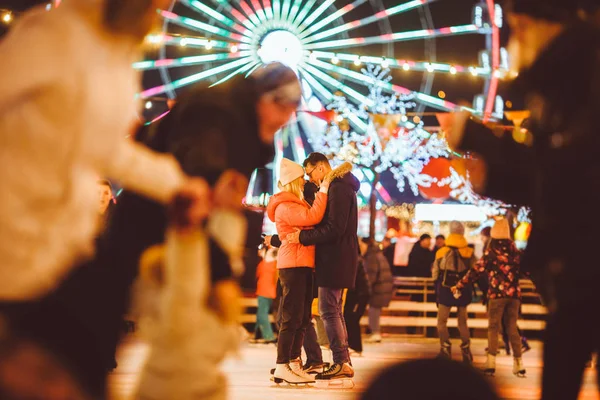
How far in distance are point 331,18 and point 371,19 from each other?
174 cm

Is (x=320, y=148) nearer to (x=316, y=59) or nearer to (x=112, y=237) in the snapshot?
(x=316, y=59)

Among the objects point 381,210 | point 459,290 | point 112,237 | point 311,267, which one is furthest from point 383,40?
point 112,237

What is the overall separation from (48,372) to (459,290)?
7.43 metres

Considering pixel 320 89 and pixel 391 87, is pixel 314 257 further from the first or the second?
pixel 391 87

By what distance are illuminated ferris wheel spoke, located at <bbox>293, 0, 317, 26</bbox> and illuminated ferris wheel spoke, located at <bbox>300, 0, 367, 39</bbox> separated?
38cm

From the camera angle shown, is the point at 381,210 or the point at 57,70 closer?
the point at 57,70

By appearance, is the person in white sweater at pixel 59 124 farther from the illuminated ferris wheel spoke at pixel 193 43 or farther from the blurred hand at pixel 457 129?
the illuminated ferris wheel spoke at pixel 193 43

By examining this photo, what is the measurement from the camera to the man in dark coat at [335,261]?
6551 mm

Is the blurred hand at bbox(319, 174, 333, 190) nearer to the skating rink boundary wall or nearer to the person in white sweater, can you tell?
the person in white sweater

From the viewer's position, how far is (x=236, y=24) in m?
24.5

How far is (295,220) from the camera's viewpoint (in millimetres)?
6578

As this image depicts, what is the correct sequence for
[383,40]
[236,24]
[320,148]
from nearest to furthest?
1. [236,24]
2. [383,40]
3. [320,148]

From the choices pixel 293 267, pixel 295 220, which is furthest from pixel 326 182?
pixel 293 267

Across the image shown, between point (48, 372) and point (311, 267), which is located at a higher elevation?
point (311, 267)
